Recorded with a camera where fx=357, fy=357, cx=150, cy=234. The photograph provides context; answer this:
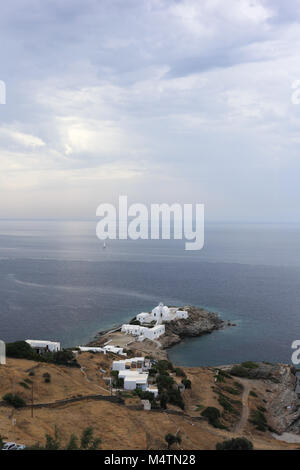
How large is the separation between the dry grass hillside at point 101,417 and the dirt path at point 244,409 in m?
0.11

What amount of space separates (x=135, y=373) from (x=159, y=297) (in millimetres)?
40858

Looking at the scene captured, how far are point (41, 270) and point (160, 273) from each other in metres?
32.5

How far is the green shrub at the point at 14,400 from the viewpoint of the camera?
65.4 ft

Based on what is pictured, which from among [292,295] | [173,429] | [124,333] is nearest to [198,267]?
[292,295]

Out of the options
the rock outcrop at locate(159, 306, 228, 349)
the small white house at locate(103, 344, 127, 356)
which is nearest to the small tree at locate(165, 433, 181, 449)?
the small white house at locate(103, 344, 127, 356)

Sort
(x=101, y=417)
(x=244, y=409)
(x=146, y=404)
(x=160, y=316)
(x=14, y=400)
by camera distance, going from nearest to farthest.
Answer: (x=101, y=417) → (x=14, y=400) → (x=146, y=404) → (x=244, y=409) → (x=160, y=316)

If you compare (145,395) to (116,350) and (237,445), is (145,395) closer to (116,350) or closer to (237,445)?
(237,445)

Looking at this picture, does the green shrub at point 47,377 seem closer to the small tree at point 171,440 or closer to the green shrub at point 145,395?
the green shrub at point 145,395

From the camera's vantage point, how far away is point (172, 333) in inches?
1991

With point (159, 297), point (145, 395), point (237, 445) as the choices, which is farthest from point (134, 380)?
point (159, 297)

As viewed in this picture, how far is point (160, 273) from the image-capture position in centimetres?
9638

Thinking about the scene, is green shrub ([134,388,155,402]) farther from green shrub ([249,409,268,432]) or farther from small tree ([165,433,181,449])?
green shrub ([249,409,268,432])

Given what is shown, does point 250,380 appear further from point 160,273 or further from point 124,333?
point 160,273

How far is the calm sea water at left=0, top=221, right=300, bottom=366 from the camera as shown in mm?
46938
